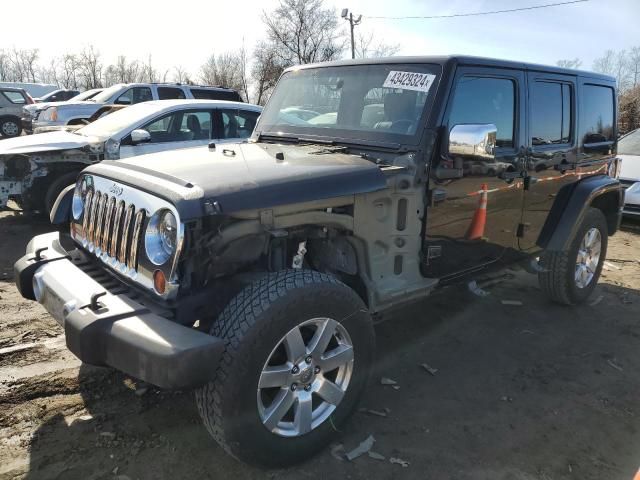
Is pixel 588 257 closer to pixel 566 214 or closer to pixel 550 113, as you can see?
pixel 566 214

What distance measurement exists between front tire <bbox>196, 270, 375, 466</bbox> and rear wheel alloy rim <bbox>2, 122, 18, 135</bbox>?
62.4 ft

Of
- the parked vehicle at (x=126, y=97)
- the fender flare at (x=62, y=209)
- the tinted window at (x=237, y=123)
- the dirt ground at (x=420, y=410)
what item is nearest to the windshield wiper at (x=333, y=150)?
the dirt ground at (x=420, y=410)

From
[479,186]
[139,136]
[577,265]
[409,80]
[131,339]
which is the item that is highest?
[409,80]

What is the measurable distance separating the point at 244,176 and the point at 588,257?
3.86 meters

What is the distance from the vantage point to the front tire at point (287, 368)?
221 cm

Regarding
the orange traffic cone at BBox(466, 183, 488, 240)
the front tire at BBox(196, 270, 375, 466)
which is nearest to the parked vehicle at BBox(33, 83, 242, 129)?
the orange traffic cone at BBox(466, 183, 488, 240)

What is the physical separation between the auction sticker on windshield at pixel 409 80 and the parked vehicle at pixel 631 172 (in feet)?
19.4

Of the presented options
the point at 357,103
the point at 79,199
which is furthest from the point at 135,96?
the point at 357,103

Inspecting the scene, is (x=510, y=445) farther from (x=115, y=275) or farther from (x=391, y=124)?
(x=115, y=275)

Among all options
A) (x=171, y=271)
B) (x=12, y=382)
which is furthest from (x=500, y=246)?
(x=12, y=382)

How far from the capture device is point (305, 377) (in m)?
2.51

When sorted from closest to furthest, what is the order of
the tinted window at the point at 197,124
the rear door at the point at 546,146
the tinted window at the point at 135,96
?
the rear door at the point at 546,146, the tinted window at the point at 197,124, the tinted window at the point at 135,96

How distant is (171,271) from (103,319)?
35cm

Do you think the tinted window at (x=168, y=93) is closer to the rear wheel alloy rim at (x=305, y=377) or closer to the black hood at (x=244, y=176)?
the black hood at (x=244, y=176)
